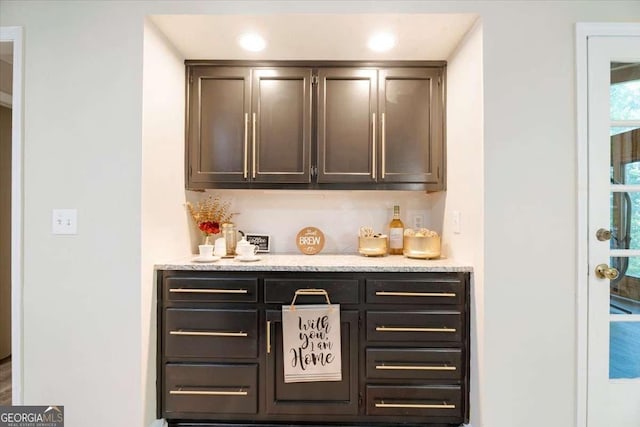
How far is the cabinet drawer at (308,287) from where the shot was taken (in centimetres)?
177

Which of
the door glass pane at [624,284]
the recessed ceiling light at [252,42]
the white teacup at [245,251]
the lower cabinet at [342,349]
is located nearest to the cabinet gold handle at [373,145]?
the lower cabinet at [342,349]

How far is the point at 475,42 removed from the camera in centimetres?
170

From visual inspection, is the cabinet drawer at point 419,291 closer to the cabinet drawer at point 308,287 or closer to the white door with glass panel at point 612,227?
the cabinet drawer at point 308,287

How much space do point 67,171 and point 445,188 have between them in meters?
2.21

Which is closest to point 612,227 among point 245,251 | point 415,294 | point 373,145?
point 415,294

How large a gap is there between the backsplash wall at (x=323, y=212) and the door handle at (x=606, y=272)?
3.33 ft

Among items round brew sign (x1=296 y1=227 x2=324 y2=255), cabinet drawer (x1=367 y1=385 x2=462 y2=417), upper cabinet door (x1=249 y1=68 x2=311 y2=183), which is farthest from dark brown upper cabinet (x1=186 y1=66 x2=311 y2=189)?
cabinet drawer (x1=367 y1=385 x2=462 y2=417)

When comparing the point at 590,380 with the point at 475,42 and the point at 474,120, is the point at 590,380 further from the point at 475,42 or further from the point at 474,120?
the point at 475,42

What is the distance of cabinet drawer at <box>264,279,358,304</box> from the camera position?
1.77 m

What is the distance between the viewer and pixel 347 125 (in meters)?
2.11

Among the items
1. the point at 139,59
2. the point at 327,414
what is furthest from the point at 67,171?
the point at 327,414

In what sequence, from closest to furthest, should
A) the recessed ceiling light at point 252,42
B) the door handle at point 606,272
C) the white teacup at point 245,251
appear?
the door handle at point 606,272 < the recessed ceiling light at point 252,42 < the white teacup at point 245,251

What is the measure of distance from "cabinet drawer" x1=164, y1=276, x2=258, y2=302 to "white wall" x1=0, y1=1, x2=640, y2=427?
0.18m

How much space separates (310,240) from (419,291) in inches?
34.4
